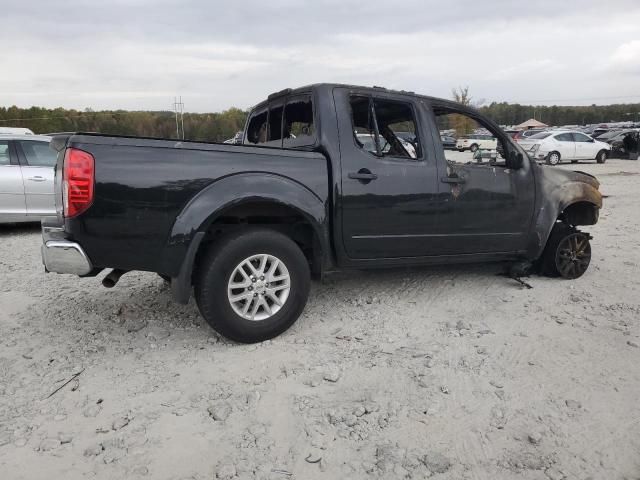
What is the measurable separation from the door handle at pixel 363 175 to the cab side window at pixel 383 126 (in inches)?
8.4

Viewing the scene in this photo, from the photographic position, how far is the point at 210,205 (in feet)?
10.8

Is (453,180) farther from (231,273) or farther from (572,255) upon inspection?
(231,273)

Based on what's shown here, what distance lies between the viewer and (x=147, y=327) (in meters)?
3.88

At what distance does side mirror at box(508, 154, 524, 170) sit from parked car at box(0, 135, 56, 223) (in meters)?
6.48

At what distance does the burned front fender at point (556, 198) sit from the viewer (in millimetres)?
4785

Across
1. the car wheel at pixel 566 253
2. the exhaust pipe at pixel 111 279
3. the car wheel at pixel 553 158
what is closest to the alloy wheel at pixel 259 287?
the exhaust pipe at pixel 111 279

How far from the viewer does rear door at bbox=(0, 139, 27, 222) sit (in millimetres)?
7332

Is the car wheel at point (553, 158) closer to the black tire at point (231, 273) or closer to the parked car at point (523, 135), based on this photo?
the parked car at point (523, 135)

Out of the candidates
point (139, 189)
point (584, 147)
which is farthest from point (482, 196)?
point (584, 147)

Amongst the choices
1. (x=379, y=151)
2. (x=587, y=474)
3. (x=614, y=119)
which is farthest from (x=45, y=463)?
(x=614, y=119)

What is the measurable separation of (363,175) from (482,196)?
4.10 ft

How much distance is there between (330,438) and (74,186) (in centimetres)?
210

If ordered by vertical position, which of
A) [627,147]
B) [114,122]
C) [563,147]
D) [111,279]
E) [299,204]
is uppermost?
[114,122]

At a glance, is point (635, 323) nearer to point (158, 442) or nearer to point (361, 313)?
point (361, 313)
